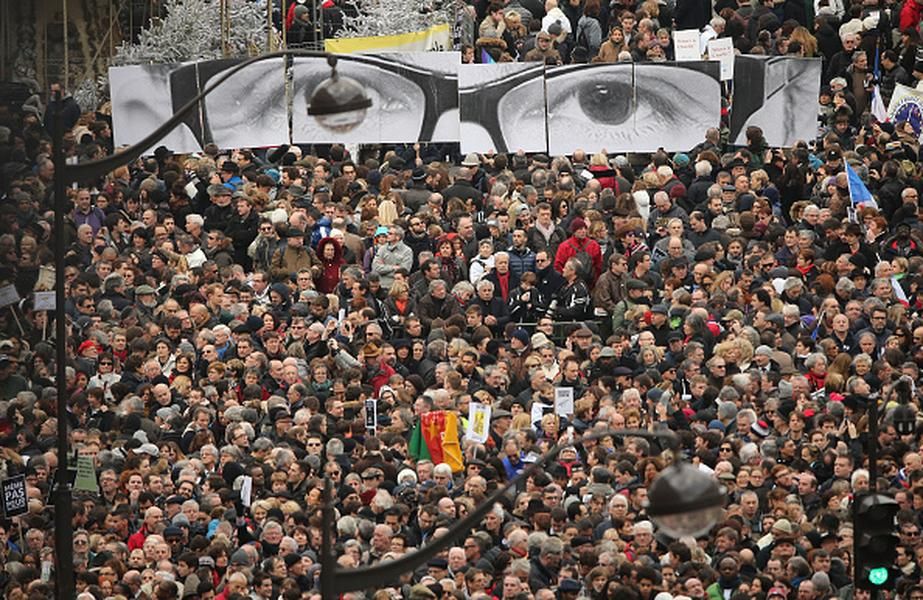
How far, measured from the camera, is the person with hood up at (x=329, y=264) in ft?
96.6

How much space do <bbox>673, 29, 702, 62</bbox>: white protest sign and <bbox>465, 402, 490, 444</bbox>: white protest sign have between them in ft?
31.8

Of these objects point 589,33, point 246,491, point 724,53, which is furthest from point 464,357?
point 589,33

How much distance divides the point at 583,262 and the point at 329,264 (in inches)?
114

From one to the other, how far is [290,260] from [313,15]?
8.21 metres

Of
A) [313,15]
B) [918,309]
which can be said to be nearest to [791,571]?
[918,309]

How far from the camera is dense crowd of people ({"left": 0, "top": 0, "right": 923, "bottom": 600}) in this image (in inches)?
932

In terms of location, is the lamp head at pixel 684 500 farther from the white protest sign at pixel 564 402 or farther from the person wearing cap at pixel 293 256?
the person wearing cap at pixel 293 256

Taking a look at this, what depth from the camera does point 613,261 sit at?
28.8m

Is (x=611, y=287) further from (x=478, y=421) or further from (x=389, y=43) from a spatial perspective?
(x=389, y=43)

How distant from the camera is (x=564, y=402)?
84.8ft

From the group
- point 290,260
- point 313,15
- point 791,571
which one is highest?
point 313,15

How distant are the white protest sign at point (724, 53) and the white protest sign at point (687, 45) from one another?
23 centimetres

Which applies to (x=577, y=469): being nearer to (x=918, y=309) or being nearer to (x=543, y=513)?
(x=543, y=513)

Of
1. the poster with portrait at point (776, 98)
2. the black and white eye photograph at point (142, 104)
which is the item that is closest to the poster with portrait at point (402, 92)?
the black and white eye photograph at point (142, 104)
